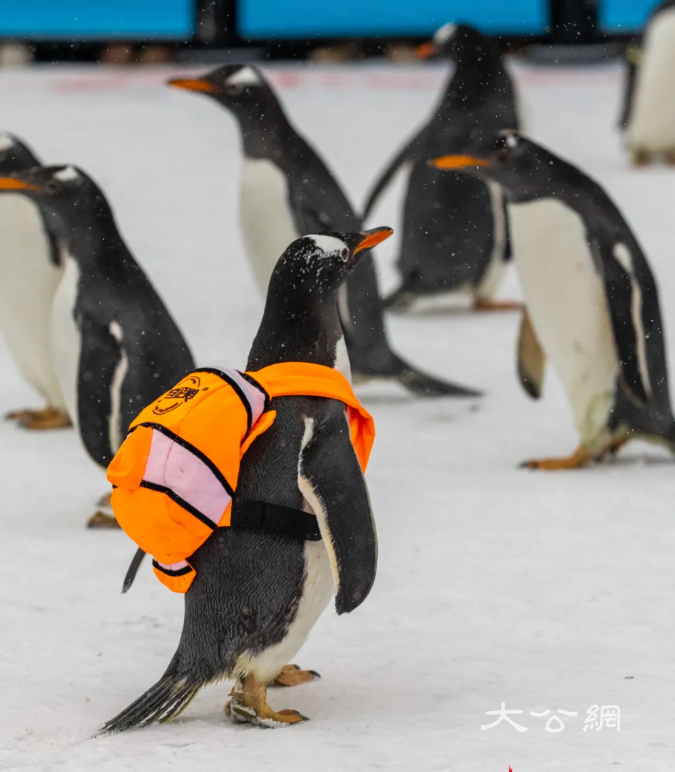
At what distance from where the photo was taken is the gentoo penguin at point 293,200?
3.86m

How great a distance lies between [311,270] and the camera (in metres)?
1.90

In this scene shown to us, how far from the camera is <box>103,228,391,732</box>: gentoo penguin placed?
5.75 feet

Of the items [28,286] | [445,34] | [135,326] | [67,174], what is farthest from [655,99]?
[135,326]

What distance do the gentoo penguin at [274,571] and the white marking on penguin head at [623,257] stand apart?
138cm

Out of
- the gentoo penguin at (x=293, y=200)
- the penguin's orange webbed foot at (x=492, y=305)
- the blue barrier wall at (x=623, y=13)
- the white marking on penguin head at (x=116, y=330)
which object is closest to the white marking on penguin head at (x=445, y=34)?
the penguin's orange webbed foot at (x=492, y=305)

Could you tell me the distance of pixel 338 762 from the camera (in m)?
1.71

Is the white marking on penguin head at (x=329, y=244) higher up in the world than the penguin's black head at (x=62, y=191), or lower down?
higher up

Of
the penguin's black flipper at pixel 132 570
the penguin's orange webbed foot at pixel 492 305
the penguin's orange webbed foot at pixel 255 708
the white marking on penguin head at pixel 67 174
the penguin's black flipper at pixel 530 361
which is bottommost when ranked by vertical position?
the penguin's orange webbed foot at pixel 492 305

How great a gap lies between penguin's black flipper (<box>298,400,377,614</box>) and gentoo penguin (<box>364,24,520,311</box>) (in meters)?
3.10

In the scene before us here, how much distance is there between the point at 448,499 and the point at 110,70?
6636 millimetres

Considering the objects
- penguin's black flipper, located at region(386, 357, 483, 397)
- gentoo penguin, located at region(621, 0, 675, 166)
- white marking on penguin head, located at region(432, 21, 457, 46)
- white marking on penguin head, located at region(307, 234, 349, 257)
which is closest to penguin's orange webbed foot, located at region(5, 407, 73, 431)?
penguin's black flipper, located at region(386, 357, 483, 397)

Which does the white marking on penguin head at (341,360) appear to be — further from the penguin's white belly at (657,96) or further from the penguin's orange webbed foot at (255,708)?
the penguin's white belly at (657,96)

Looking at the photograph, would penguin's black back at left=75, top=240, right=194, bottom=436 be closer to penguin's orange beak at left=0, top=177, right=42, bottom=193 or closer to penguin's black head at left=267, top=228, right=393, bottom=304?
penguin's orange beak at left=0, top=177, right=42, bottom=193

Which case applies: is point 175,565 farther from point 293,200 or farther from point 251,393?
point 293,200
